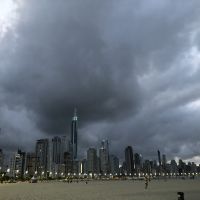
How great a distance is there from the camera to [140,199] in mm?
43219

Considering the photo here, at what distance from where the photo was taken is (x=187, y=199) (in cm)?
4178

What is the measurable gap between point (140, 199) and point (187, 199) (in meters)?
6.68
